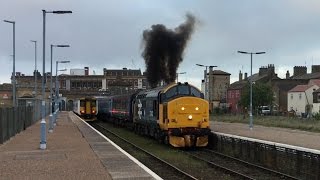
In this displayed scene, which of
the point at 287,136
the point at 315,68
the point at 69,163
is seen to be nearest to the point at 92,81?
the point at 315,68

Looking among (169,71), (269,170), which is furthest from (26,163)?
(169,71)

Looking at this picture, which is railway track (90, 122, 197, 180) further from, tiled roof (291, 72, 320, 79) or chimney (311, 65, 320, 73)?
chimney (311, 65, 320, 73)

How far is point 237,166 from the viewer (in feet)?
66.5

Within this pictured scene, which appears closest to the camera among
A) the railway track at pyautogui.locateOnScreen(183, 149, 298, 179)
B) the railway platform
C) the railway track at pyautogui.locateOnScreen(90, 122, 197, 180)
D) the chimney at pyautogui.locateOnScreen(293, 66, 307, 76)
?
the railway platform

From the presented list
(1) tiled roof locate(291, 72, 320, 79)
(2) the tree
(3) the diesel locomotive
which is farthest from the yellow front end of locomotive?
(1) tiled roof locate(291, 72, 320, 79)

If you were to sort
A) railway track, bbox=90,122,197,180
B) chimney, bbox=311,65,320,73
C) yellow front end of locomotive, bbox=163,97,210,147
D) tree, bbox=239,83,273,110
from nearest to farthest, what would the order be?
railway track, bbox=90,122,197,180, yellow front end of locomotive, bbox=163,97,210,147, tree, bbox=239,83,273,110, chimney, bbox=311,65,320,73

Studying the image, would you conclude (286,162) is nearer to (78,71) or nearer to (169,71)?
(169,71)

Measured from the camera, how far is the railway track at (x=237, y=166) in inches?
678

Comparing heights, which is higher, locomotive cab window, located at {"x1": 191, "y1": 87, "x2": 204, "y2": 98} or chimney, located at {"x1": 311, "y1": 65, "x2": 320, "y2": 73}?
chimney, located at {"x1": 311, "y1": 65, "x2": 320, "y2": 73}

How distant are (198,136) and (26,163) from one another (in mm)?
9573

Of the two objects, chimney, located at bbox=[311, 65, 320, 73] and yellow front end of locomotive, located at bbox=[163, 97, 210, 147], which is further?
chimney, located at bbox=[311, 65, 320, 73]

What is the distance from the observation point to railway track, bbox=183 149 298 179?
1722cm

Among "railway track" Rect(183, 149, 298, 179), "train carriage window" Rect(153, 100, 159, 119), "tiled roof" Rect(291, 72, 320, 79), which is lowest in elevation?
"railway track" Rect(183, 149, 298, 179)

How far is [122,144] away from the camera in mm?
30828
